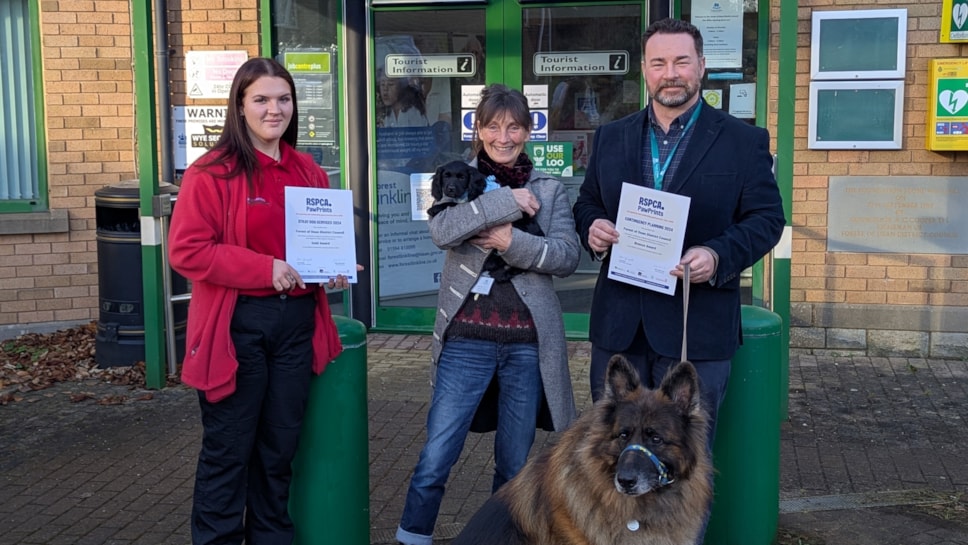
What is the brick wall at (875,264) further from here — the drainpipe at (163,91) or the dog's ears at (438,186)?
the drainpipe at (163,91)

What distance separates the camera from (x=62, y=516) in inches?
217

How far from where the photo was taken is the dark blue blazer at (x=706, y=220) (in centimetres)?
399

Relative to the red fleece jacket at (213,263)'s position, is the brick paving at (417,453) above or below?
below

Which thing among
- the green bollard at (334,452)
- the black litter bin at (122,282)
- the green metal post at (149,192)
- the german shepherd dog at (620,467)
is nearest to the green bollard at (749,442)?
the german shepherd dog at (620,467)

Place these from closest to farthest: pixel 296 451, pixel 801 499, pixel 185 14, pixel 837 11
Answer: pixel 296 451 < pixel 801 499 < pixel 837 11 < pixel 185 14

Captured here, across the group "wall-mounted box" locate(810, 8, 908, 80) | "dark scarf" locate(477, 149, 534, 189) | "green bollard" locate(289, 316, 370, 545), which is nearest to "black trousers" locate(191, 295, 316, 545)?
"green bollard" locate(289, 316, 370, 545)

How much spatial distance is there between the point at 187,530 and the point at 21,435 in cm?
220

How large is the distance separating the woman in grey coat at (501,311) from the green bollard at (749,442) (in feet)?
2.45

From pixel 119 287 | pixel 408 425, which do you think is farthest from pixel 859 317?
pixel 119 287

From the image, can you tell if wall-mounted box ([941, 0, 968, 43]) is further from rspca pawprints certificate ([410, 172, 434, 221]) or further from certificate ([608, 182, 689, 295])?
certificate ([608, 182, 689, 295])

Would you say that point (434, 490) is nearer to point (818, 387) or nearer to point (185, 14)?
point (818, 387)

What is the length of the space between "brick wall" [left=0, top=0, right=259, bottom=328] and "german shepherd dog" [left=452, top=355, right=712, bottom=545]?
644 centimetres

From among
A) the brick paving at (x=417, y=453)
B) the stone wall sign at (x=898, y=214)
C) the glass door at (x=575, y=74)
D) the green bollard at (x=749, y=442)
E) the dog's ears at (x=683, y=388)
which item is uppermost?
the glass door at (x=575, y=74)

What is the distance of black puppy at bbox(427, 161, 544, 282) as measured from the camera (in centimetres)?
422
